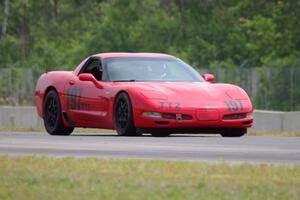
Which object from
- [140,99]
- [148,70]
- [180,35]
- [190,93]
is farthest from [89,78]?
[180,35]

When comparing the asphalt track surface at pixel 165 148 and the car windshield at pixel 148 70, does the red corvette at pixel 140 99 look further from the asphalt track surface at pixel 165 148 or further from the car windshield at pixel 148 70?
the asphalt track surface at pixel 165 148

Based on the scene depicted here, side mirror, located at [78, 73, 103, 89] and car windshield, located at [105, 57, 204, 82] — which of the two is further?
car windshield, located at [105, 57, 204, 82]

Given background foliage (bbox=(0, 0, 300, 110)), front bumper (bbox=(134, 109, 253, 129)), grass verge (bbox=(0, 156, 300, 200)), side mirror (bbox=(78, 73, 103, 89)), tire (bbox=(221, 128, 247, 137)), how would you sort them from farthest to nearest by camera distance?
1. background foliage (bbox=(0, 0, 300, 110))
2. side mirror (bbox=(78, 73, 103, 89))
3. tire (bbox=(221, 128, 247, 137))
4. front bumper (bbox=(134, 109, 253, 129))
5. grass verge (bbox=(0, 156, 300, 200))

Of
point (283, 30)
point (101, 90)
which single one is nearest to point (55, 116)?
point (101, 90)

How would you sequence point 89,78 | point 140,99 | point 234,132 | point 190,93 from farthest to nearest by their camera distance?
point 89,78, point 234,132, point 190,93, point 140,99

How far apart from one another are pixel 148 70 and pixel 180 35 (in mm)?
30046

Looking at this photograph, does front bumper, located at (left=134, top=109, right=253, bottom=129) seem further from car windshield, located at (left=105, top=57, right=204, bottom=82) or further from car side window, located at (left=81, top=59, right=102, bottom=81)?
car side window, located at (left=81, top=59, right=102, bottom=81)

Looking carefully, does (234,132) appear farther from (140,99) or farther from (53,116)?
(53,116)

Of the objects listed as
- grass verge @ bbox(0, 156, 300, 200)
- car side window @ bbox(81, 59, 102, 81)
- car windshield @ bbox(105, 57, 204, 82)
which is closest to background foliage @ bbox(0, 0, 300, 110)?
car side window @ bbox(81, 59, 102, 81)

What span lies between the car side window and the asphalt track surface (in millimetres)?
2238

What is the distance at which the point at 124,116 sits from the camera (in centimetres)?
1895

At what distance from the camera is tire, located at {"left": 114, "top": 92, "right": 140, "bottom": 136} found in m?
18.8

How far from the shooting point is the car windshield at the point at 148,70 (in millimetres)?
19938

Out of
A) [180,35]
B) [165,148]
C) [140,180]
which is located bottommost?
[180,35]
